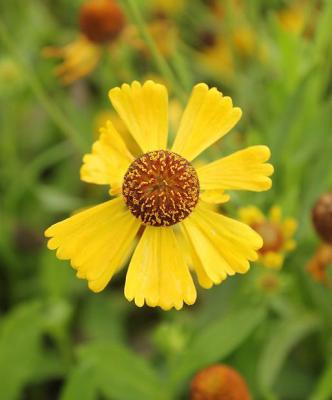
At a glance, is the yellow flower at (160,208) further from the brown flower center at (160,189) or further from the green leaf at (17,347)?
the green leaf at (17,347)

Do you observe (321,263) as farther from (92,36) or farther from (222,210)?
(92,36)

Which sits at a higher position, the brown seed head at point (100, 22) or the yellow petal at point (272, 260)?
the brown seed head at point (100, 22)

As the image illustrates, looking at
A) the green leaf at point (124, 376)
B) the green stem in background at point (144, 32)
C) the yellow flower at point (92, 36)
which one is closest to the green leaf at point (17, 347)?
the green leaf at point (124, 376)

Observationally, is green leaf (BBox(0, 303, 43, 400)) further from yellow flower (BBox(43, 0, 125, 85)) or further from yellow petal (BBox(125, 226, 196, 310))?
yellow flower (BBox(43, 0, 125, 85))

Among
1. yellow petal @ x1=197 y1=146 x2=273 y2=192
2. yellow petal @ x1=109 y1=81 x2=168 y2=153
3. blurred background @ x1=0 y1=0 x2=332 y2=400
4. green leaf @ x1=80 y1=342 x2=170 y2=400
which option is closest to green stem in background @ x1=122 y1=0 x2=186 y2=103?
blurred background @ x1=0 y1=0 x2=332 y2=400

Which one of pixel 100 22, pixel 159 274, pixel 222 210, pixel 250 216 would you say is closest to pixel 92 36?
pixel 100 22

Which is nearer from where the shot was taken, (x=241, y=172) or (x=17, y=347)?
(x=241, y=172)

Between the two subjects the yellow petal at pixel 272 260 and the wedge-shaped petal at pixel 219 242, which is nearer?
the wedge-shaped petal at pixel 219 242

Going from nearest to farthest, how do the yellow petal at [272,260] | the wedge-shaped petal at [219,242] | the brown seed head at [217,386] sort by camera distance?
the wedge-shaped petal at [219,242], the brown seed head at [217,386], the yellow petal at [272,260]
